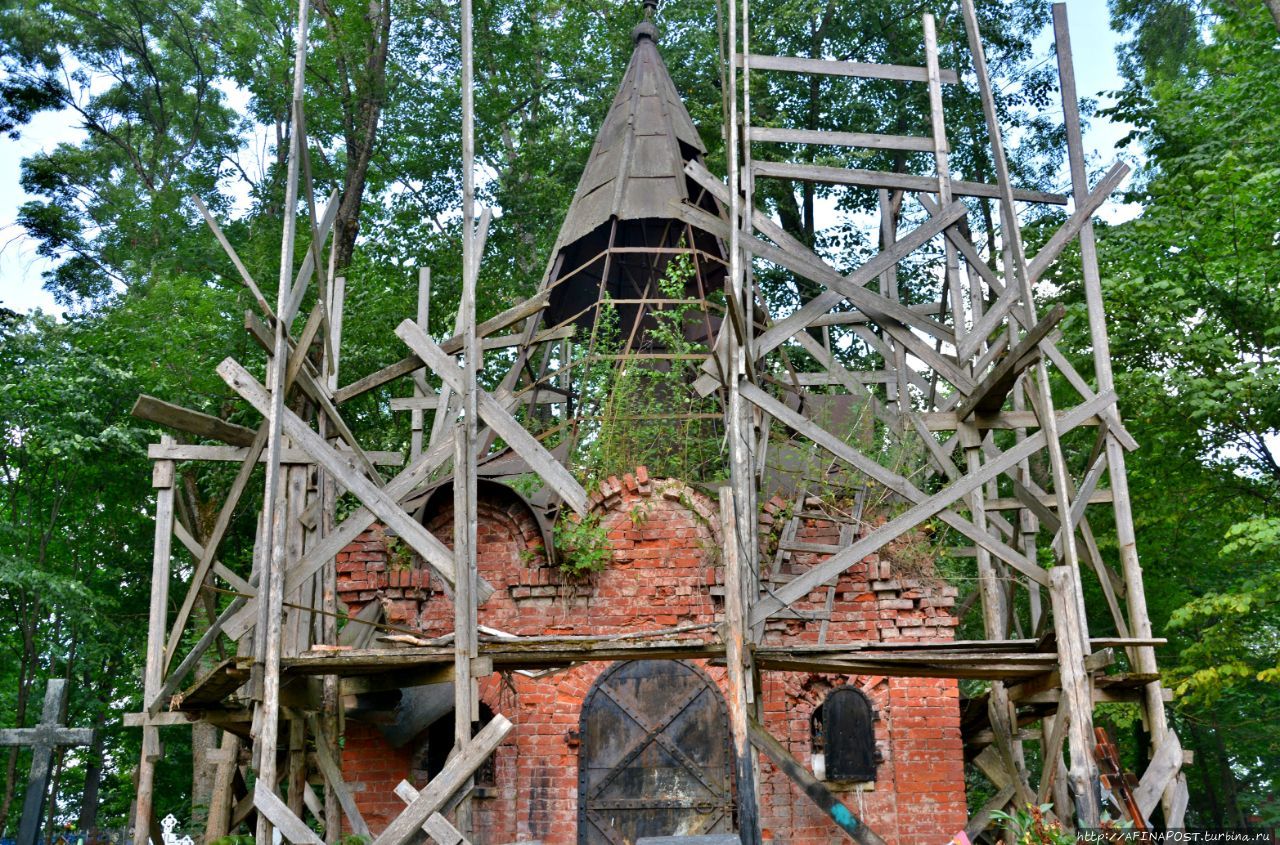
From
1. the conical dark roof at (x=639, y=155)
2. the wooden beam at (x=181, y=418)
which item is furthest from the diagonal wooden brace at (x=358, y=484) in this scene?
the conical dark roof at (x=639, y=155)

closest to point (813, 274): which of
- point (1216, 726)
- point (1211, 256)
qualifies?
point (1211, 256)

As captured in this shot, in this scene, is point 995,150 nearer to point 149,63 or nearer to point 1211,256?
point 1211,256

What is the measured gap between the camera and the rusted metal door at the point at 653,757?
32.5 ft

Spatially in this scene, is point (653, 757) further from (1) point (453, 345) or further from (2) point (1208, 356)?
(2) point (1208, 356)

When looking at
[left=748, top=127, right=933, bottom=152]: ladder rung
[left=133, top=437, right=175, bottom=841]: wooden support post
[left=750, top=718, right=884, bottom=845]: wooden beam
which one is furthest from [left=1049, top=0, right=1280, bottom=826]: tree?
[left=133, top=437, right=175, bottom=841]: wooden support post

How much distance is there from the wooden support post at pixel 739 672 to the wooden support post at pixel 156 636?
3.94 meters

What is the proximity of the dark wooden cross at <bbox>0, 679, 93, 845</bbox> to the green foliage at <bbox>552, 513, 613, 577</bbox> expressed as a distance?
3.76m

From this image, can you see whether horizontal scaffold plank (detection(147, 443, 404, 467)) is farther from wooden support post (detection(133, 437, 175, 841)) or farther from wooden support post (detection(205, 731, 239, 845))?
wooden support post (detection(205, 731, 239, 845))

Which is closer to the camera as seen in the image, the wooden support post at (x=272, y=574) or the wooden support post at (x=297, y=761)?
the wooden support post at (x=272, y=574)

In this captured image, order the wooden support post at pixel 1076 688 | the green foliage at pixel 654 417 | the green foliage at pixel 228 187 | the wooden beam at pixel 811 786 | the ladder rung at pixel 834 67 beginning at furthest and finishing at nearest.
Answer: the green foliage at pixel 228 187
the green foliage at pixel 654 417
the ladder rung at pixel 834 67
the wooden beam at pixel 811 786
the wooden support post at pixel 1076 688

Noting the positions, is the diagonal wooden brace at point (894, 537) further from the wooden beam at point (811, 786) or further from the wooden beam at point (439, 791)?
the wooden beam at point (439, 791)

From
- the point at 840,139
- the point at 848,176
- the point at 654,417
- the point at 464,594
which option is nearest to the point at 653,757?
the point at 654,417

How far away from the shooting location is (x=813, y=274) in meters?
9.32

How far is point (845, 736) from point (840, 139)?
5.00 m
